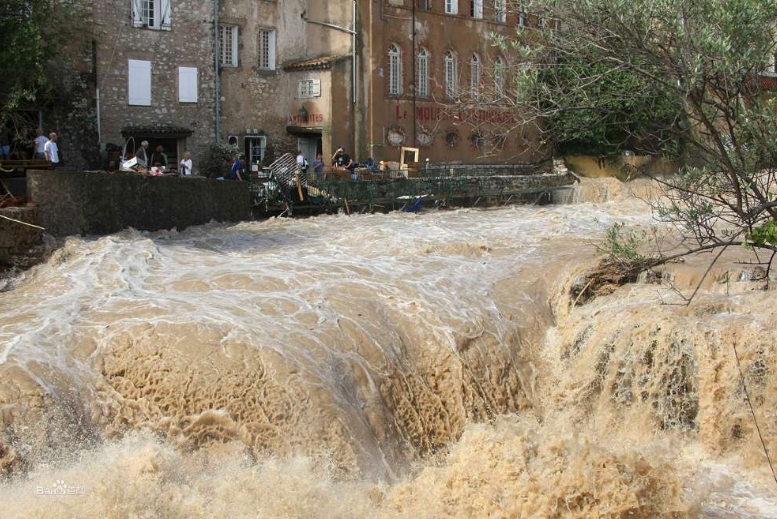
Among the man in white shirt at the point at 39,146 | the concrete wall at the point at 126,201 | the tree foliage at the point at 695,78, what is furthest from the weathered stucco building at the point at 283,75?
the tree foliage at the point at 695,78

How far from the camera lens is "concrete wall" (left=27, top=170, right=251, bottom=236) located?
13.8 meters

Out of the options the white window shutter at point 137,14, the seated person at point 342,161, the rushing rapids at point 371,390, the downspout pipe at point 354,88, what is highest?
the white window shutter at point 137,14

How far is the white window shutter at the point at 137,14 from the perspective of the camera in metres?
26.8

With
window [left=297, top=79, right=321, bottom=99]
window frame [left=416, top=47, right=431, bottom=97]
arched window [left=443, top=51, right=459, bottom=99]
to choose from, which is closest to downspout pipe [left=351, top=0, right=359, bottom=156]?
window [left=297, top=79, right=321, bottom=99]

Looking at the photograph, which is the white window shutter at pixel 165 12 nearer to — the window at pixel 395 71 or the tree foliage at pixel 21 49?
the tree foliage at pixel 21 49

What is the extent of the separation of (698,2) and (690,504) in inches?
191

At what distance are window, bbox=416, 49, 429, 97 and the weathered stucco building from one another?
0.12 ft

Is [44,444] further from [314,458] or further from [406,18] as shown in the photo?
[406,18]

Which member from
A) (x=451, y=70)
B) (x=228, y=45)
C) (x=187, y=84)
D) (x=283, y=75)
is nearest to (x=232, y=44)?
(x=228, y=45)

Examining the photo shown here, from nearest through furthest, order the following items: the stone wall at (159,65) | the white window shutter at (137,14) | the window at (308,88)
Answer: the stone wall at (159,65) → the white window shutter at (137,14) → the window at (308,88)

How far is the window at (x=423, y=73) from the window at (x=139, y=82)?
333 inches

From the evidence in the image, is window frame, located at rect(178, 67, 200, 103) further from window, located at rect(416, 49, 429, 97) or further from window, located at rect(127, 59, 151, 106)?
window, located at rect(416, 49, 429, 97)

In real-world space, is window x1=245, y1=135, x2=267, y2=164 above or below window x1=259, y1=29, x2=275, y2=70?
below

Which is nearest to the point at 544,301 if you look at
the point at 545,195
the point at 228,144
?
the point at 545,195
